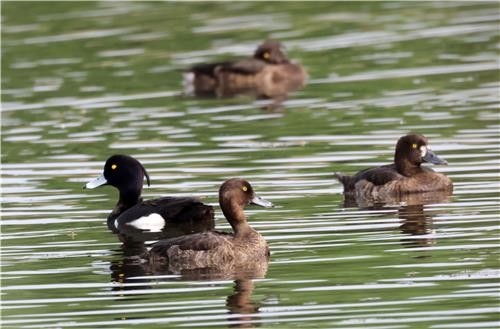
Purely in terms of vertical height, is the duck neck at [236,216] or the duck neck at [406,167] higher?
the duck neck at [236,216]

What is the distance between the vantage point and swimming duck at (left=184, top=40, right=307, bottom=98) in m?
31.0

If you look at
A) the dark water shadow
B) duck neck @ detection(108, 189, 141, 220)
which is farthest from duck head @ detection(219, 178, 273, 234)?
duck neck @ detection(108, 189, 141, 220)

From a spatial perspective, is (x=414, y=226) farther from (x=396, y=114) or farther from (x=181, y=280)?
(x=396, y=114)

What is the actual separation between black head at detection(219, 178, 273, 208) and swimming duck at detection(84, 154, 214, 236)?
1.66 m

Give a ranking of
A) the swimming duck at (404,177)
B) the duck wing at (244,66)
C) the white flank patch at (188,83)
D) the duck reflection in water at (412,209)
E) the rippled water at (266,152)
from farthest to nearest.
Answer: the duck wing at (244,66)
the white flank patch at (188,83)
the swimming duck at (404,177)
the duck reflection in water at (412,209)
the rippled water at (266,152)

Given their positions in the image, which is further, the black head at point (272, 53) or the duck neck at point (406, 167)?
the black head at point (272, 53)

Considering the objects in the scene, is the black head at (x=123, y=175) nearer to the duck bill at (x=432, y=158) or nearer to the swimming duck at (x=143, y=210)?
the swimming duck at (x=143, y=210)

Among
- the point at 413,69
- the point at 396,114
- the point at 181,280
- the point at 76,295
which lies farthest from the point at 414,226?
the point at 413,69

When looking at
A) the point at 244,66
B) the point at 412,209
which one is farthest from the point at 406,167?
the point at 244,66

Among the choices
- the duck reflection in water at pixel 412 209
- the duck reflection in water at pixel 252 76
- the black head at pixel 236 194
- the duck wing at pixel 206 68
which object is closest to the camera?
the duck reflection in water at pixel 412 209

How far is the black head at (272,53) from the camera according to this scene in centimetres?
3170

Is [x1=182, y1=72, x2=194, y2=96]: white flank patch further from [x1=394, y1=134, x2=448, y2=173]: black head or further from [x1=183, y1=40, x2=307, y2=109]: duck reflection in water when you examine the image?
[x1=394, y1=134, x2=448, y2=173]: black head

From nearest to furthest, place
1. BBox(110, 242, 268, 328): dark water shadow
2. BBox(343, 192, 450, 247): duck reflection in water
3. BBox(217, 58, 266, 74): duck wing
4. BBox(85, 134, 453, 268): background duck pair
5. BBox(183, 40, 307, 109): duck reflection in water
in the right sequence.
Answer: BBox(110, 242, 268, 328): dark water shadow, BBox(85, 134, 453, 268): background duck pair, BBox(343, 192, 450, 247): duck reflection in water, BBox(183, 40, 307, 109): duck reflection in water, BBox(217, 58, 266, 74): duck wing

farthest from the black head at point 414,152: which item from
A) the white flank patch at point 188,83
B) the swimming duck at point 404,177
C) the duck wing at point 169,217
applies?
the white flank patch at point 188,83
